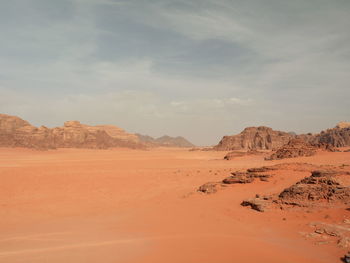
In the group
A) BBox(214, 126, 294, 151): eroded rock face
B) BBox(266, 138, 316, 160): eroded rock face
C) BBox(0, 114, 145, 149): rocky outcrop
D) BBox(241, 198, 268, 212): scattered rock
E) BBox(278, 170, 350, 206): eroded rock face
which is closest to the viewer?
BBox(278, 170, 350, 206): eroded rock face

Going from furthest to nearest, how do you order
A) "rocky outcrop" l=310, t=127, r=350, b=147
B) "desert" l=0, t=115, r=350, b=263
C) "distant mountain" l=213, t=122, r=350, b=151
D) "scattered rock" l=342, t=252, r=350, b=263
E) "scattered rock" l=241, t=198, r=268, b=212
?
"distant mountain" l=213, t=122, r=350, b=151
"rocky outcrop" l=310, t=127, r=350, b=147
"scattered rock" l=241, t=198, r=268, b=212
"desert" l=0, t=115, r=350, b=263
"scattered rock" l=342, t=252, r=350, b=263

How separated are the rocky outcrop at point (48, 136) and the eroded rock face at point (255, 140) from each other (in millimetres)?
40814

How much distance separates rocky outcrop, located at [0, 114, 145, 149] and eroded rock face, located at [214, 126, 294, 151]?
134 ft

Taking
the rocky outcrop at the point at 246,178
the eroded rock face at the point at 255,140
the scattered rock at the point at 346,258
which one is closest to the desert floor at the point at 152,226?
the scattered rock at the point at 346,258

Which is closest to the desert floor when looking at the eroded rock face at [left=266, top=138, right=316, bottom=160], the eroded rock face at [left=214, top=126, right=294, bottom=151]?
the eroded rock face at [left=266, top=138, right=316, bottom=160]

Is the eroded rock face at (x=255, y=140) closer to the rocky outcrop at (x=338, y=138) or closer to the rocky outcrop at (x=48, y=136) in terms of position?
the rocky outcrop at (x=338, y=138)

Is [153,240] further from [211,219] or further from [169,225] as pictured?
[211,219]

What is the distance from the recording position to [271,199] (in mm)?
9383

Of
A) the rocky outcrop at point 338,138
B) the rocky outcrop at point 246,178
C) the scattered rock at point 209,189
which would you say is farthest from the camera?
the rocky outcrop at point 338,138

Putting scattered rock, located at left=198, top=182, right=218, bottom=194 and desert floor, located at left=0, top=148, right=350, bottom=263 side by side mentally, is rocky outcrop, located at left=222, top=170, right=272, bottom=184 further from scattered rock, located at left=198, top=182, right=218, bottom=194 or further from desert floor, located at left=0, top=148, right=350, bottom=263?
scattered rock, located at left=198, top=182, right=218, bottom=194

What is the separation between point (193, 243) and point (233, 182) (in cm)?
745

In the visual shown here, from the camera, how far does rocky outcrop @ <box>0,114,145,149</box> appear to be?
7075cm

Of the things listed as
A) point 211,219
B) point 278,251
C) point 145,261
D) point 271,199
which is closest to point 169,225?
point 211,219

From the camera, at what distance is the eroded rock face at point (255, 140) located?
6881 centimetres
